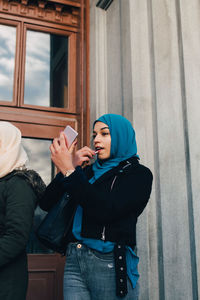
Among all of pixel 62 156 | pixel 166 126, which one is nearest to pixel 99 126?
pixel 62 156

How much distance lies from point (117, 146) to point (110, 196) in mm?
367

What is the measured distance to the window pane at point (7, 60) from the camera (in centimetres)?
361

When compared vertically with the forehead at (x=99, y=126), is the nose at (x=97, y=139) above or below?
below

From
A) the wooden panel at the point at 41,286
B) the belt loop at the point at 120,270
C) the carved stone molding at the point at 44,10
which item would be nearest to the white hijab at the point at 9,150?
the belt loop at the point at 120,270

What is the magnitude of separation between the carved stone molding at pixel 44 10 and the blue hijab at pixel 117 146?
2274 mm

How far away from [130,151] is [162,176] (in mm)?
781

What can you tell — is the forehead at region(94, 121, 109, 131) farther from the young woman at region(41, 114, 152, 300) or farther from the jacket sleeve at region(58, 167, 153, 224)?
the jacket sleeve at region(58, 167, 153, 224)

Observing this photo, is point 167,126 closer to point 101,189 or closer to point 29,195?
point 101,189

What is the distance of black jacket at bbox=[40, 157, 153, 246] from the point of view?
5.76ft

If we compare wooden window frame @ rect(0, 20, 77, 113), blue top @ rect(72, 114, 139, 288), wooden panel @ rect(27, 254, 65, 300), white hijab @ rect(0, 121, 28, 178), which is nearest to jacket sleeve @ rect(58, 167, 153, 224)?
blue top @ rect(72, 114, 139, 288)

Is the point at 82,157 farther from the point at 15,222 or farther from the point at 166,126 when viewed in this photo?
the point at 166,126

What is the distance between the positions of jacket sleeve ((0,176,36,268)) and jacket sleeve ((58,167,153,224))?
0.23 m

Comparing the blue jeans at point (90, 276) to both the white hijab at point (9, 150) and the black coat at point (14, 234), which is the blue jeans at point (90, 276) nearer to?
the black coat at point (14, 234)

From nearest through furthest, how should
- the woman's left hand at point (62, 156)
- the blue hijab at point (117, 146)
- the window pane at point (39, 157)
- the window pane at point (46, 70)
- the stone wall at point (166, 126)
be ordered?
the woman's left hand at point (62, 156)
the blue hijab at point (117, 146)
the stone wall at point (166, 126)
the window pane at point (39, 157)
the window pane at point (46, 70)
